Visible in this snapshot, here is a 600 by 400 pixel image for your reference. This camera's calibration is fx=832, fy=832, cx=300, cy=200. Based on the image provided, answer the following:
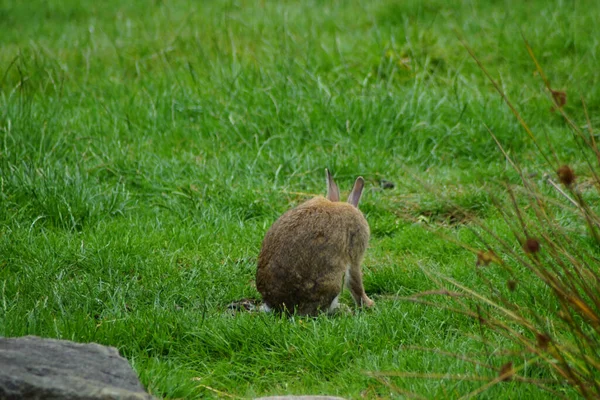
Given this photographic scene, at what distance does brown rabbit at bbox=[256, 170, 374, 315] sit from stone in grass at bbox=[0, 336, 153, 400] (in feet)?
4.45

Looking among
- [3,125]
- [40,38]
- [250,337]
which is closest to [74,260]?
[250,337]

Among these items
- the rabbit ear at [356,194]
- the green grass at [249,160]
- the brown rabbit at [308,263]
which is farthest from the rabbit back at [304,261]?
the rabbit ear at [356,194]

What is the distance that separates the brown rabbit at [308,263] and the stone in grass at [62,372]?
1357mm

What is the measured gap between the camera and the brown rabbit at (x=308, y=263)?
4.97m

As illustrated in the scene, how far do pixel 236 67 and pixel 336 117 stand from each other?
1429 mm

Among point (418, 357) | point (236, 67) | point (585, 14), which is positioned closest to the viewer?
point (418, 357)

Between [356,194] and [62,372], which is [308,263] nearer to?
[356,194]

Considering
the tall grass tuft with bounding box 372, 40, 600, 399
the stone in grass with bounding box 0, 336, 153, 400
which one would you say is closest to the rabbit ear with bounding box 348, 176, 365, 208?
the tall grass tuft with bounding box 372, 40, 600, 399

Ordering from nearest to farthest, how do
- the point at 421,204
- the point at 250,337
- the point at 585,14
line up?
the point at 250,337, the point at 421,204, the point at 585,14

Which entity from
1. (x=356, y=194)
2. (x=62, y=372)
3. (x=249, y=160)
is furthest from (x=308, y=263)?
(x=249, y=160)

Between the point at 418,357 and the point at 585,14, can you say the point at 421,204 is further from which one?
the point at 585,14

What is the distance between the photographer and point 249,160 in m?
7.41

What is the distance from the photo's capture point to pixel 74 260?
5.66 meters

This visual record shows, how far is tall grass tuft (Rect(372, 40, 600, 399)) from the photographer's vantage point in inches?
139
